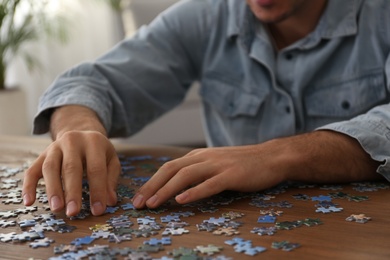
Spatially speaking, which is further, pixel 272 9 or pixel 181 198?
pixel 272 9

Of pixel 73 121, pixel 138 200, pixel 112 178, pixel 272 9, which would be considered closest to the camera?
pixel 138 200

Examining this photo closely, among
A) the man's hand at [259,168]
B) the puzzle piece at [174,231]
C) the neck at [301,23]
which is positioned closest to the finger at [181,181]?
the man's hand at [259,168]

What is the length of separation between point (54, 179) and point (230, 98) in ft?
2.88

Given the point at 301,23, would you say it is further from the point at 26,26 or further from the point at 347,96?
the point at 26,26

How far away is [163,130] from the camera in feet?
12.4

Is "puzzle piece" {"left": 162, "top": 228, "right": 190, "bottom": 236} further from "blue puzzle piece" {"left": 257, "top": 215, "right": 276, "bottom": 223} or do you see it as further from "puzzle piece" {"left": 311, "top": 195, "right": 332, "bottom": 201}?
"puzzle piece" {"left": 311, "top": 195, "right": 332, "bottom": 201}

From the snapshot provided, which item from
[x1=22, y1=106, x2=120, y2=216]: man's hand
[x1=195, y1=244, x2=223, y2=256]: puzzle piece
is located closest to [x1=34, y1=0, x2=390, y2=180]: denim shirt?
[x1=22, y1=106, x2=120, y2=216]: man's hand

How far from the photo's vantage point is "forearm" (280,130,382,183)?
4.30 feet

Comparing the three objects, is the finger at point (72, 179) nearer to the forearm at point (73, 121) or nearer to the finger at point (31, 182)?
the finger at point (31, 182)

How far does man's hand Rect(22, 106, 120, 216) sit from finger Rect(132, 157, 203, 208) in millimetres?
54

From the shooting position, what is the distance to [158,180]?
1219 millimetres

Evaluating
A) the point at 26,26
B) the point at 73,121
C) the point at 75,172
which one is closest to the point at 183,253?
the point at 75,172

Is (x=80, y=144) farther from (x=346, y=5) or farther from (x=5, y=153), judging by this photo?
(x=346, y=5)

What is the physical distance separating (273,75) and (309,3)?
242mm
